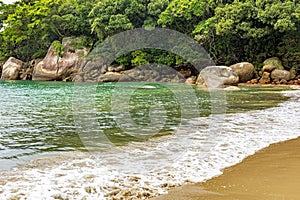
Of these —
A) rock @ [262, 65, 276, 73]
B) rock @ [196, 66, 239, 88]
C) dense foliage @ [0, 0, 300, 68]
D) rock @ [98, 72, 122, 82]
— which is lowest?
rock @ [98, 72, 122, 82]

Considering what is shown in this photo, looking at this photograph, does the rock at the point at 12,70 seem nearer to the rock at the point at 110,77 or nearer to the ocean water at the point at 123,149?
the rock at the point at 110,77

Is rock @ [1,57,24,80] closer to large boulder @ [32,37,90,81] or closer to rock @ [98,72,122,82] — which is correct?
large boulder @ [32,37,90,81]

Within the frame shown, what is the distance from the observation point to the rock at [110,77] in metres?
31.3

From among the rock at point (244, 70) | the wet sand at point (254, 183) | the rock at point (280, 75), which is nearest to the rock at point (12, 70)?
the rock at point (244, 70)

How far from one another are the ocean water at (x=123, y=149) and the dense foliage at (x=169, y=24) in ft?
59.0

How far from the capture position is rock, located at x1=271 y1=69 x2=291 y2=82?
24.5m

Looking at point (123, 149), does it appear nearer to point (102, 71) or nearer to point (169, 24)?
point (169, 24)

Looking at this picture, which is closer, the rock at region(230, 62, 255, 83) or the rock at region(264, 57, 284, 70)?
the rock at region(230, 62, 255, 83)

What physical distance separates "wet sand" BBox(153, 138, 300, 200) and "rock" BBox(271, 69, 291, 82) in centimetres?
2168

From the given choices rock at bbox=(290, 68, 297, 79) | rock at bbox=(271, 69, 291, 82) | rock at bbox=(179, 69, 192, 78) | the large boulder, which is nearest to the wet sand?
rock at bbox=(271, 69, 291, 82)

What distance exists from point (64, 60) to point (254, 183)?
32.8 meters

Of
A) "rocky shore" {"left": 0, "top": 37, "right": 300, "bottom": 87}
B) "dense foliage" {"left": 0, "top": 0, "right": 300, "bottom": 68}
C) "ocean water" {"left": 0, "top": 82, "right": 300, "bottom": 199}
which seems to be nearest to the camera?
"ocean water" {"left": 0, "top": 82, "right": 300, "bottom": 199}

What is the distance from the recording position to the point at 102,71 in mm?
33219

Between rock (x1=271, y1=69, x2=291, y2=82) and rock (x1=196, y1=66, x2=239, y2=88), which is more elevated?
rock (x1=271, y1=69, x2=291, y2=82)
